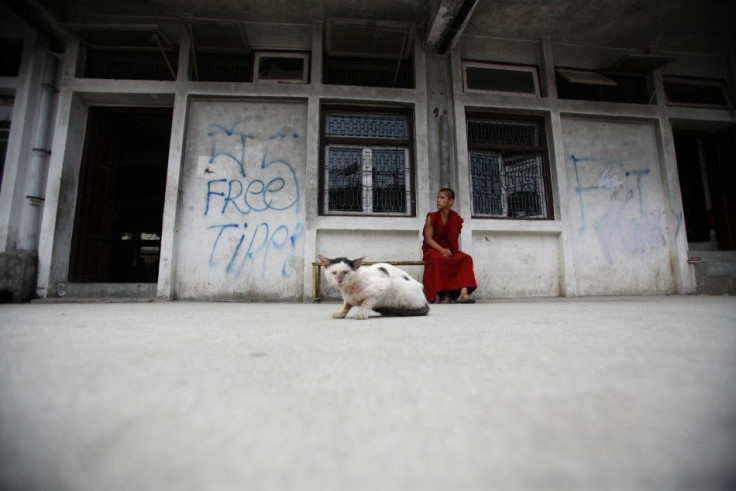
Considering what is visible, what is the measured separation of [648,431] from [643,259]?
670 cm

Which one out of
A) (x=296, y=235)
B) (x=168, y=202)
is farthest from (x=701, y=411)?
(x=168, y=202)

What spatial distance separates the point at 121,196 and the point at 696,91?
13.9 metres

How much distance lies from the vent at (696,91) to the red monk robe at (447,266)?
5271mm

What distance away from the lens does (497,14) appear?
5.41 m

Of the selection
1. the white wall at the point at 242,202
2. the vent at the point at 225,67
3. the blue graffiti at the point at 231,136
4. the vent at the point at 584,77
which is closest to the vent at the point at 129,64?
the vent at the point at 225,67

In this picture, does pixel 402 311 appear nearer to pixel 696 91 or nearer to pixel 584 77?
pixel 584 77

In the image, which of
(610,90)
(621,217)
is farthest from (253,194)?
(610,90)

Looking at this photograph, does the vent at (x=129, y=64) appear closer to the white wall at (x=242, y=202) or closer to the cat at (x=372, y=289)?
the white wall at (x=242, y=202)

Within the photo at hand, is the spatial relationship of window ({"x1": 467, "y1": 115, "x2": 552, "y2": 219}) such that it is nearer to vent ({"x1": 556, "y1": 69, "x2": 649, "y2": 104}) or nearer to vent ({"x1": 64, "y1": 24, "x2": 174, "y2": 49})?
vent ({"x1": 556, "y1": 69, "x2": 649, "y2": 104})

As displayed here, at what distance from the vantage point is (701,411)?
1.67ft

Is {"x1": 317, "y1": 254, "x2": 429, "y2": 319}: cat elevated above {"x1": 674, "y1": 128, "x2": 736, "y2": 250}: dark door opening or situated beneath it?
situated beneath

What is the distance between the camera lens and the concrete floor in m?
0.37

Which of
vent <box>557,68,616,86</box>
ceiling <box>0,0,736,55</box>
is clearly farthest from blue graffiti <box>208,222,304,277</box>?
vent <box>557,68,616,86</box>

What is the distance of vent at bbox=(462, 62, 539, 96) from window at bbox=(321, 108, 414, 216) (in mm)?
1453
